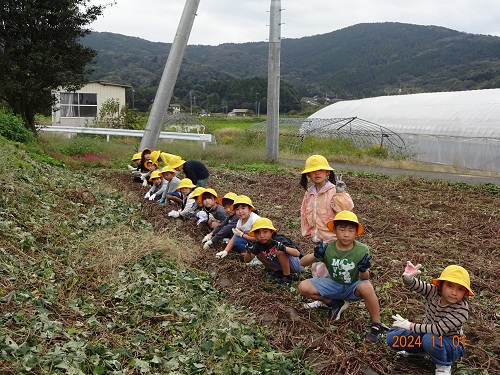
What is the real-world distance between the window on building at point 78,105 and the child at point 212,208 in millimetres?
27197

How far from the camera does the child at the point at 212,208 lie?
7.23m

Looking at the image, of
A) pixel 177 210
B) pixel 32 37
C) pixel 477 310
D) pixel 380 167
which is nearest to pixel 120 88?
pixel 32 37

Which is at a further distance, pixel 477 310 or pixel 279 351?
pixel 477 310

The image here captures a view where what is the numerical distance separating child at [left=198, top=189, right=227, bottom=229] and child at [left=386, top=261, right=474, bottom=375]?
385 cm

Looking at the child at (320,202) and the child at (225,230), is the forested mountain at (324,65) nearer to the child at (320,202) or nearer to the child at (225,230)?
the child at (225,230)

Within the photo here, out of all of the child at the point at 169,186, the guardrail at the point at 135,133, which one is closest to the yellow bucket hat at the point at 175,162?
the child at the point at 169,186

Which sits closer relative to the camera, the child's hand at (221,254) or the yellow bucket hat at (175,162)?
the child's hand at (221,254)

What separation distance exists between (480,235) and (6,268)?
6507mm

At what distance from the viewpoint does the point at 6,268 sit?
14.5 feet

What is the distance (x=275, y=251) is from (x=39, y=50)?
13274 millimetres

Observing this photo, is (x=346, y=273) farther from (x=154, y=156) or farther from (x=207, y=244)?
(x=154, y=156)

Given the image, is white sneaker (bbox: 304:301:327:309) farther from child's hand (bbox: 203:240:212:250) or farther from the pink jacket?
child's hand (bbox: 203:240:212:250)

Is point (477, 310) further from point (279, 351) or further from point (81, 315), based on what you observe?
point (81, 315)

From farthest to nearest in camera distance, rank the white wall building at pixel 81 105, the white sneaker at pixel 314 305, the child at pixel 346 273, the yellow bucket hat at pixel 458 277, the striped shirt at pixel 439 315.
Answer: the white wall building at pixel 81 105, the white sneaker at pixel 314 305, the child at pixel 346 273, the striped shirt at pixel 439 315, the yellow bucket hat at pixel 458 277
